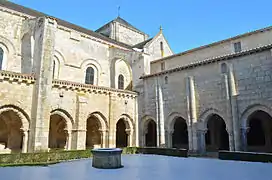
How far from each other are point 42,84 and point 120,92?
7211 mm

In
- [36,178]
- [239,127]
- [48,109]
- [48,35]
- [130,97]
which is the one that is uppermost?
[48,35]

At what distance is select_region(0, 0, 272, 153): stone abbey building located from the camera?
14.8 meters

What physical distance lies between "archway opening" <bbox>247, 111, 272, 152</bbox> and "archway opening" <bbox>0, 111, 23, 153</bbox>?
60.9ft

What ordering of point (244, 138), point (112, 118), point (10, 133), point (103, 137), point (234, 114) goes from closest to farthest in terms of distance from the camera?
point (244, 138), point (234, 114), point (10, 133), point (103, 137), point (112, 118)

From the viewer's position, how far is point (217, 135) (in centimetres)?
2112

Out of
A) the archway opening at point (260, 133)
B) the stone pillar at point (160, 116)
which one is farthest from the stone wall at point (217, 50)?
the archway opening at point (260, 133)

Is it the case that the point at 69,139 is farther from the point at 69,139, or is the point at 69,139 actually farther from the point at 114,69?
the point at 114,69

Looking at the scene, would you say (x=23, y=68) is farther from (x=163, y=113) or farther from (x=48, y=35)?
(x=163, y=113)

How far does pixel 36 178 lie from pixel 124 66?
18059 millimetres

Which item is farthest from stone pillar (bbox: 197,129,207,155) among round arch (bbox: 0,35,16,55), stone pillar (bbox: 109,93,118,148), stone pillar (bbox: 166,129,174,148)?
round arch (bbox: 0,35,16,55)

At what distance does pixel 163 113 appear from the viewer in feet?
65.4

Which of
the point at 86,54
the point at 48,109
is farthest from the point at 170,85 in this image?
the point at 48,109

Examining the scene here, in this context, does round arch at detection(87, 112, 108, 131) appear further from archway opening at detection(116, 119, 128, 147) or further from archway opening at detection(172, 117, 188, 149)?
archway opening at detection(172, 117, 188, 149)

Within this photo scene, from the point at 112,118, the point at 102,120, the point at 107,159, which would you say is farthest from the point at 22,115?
the point at 107,159
